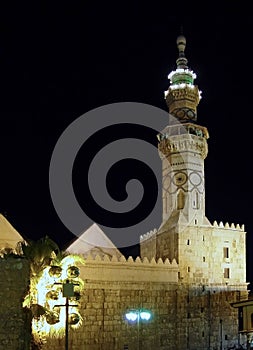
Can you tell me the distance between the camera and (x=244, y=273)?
97.9 feet

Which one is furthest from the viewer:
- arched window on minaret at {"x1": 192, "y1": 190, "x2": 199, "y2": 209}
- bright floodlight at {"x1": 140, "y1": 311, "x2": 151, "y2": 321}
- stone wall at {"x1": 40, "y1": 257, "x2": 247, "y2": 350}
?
arched window on minaret at {"x1": 192, "y1": 190, "x2": 199, "y2": 209}

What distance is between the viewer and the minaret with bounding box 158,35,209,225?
30031 millimetres

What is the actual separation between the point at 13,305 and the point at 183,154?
1852cm

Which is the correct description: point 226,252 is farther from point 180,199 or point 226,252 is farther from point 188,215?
point 180,199

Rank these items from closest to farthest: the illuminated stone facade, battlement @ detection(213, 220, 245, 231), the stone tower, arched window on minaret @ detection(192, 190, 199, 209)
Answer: the illuminated stone facade < the stone tower < battlement @ detection(213, 220, 245, 231) < arched window on minaret @ detection(192, 190, 199, 209)

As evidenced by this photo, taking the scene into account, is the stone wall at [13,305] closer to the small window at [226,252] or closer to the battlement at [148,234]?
the small window at [226,252]

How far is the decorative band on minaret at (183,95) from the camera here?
105ft

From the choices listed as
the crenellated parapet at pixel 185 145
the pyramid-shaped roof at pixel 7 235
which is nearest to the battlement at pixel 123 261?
the pyramid-shaped roof at pixel 7 235

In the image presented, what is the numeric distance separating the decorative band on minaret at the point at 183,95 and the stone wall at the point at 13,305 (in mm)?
19583

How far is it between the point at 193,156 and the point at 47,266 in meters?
16.7

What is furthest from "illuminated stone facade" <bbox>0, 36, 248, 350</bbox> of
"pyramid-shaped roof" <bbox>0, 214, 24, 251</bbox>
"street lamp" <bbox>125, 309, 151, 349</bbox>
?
"pyramid-shaped roof" <bbox>0, 214, 24, 251</bbox>

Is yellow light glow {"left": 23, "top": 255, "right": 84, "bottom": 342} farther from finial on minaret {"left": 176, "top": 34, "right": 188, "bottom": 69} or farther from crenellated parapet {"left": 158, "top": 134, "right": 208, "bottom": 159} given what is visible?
finial on minaret {"left": 176, "top": 34, "right": 188, "bottom": 69}

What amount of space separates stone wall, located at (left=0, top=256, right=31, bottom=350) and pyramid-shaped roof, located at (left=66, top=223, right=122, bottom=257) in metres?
13.4

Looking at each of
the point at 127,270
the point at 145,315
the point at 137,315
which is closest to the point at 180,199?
the point at 127,270
